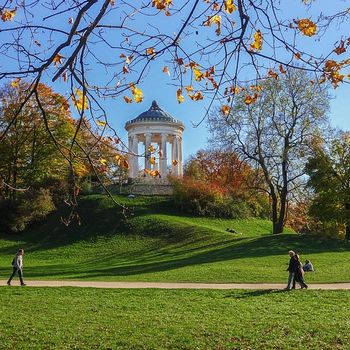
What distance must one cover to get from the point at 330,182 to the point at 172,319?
73.4 ft

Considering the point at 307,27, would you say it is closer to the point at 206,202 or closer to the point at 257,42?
the point at 257,42

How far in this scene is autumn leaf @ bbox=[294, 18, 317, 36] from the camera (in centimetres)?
518

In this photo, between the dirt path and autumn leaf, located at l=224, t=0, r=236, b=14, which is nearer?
autumn leaf, located at l=224, t=0, r=236, b=14

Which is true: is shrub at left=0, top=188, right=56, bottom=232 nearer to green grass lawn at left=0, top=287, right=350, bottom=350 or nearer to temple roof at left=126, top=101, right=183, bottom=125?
temple roof at left=126, top=101, right=183, bottom=125

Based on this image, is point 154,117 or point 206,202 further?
point 154,117

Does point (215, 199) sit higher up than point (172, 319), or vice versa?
point (215, 199)

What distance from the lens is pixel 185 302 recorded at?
46.6 ft

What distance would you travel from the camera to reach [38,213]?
1518 inches

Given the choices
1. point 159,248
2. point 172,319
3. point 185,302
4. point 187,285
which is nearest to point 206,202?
point 159,248

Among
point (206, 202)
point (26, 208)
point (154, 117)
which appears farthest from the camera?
point (154, 117)

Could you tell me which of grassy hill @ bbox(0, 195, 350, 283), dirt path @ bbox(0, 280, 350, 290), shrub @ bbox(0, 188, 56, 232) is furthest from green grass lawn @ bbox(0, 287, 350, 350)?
shrub @ bbox(0, 188, 56, 232)

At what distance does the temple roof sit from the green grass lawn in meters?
34.3

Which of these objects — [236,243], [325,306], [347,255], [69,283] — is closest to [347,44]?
[325,306]

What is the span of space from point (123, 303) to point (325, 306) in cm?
511
